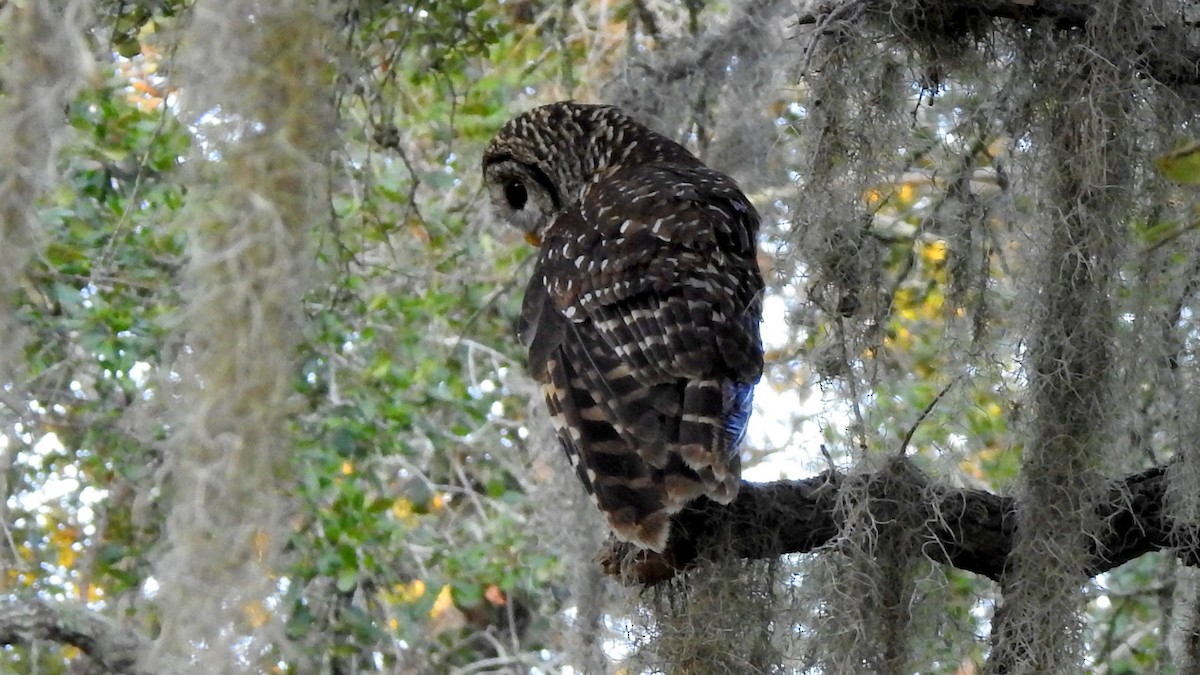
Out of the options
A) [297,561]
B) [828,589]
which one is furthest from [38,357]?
[828,589]

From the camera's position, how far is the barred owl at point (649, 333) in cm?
225

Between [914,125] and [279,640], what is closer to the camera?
[279,640]

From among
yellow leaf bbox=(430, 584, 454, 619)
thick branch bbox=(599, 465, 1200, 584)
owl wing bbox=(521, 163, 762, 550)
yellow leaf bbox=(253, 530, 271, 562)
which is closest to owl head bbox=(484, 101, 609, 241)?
owl wing bbox=(521, 163, 762, 550)

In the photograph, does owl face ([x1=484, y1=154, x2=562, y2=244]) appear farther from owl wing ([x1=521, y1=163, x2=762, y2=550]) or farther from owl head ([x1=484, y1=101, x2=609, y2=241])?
owl wing ([x1=521, y1=163, x2=762, y2=550])

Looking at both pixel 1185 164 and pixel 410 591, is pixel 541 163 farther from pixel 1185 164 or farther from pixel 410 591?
pixel 1185 164

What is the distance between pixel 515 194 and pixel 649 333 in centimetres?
98

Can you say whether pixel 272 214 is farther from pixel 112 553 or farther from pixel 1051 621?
pixel 112 553

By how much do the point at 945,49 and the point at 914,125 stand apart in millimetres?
155

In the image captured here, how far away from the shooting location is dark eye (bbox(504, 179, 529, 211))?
11.0 ft

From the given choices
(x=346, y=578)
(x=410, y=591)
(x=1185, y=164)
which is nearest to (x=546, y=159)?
(x=346, y=578)

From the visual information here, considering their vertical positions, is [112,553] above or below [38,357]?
below

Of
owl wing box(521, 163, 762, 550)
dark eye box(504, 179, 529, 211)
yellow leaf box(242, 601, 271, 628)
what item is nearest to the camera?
yellow leaf box(242, 601, 271, 628)

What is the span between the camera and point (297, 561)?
137 inches

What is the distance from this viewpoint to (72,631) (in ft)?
8.71
